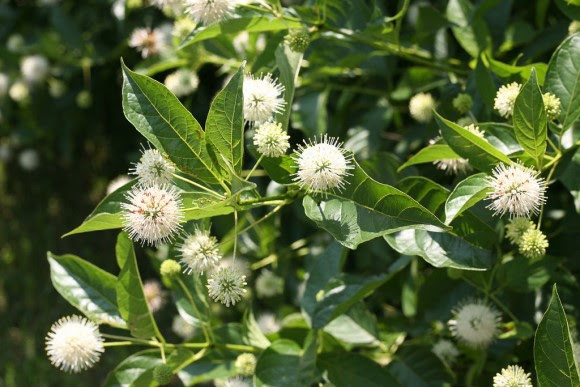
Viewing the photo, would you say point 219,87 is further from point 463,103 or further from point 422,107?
point 463,103

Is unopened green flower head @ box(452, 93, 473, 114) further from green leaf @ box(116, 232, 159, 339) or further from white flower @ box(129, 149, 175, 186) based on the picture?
green leaf @ box(116, 232, 159, 339)

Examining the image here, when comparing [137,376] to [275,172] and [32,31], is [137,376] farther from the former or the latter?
[32,31]

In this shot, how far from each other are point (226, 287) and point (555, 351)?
684 millimetres

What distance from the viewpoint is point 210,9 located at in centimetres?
167

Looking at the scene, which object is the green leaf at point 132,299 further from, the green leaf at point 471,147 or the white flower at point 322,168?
the green leaf at point 471,147

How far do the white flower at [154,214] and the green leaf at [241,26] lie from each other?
52cm

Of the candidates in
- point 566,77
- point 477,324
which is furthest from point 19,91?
point 566,77

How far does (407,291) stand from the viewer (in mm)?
2184

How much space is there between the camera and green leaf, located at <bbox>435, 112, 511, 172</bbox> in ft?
4.70

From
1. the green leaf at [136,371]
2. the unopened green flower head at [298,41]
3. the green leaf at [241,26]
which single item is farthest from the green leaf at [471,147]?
the green leaf at [136,371]

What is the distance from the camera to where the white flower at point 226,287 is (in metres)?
1.50

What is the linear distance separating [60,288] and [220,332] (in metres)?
0.44

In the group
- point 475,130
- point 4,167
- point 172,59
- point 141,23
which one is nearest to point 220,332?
point 475,130

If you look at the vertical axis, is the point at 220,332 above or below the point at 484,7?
below
